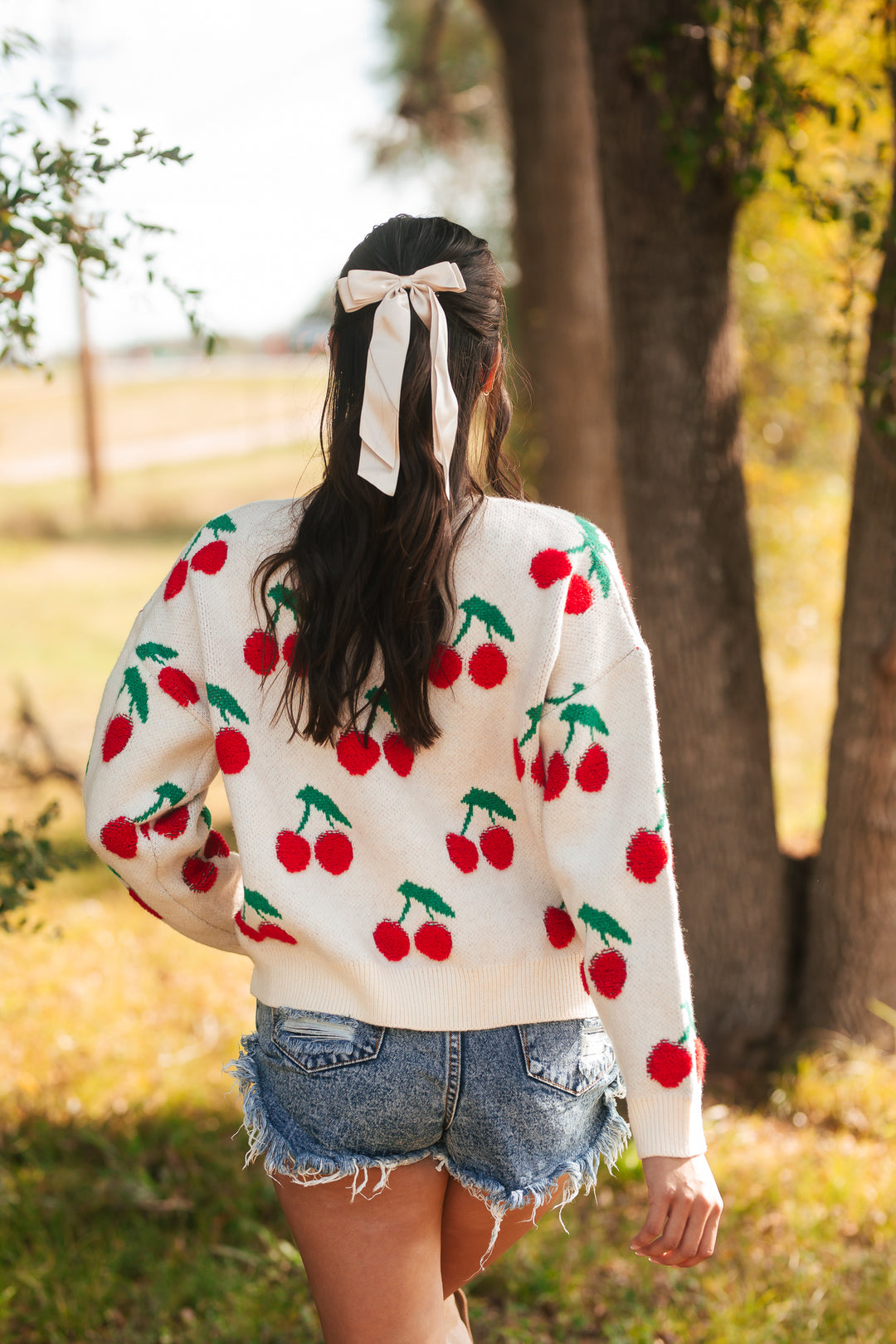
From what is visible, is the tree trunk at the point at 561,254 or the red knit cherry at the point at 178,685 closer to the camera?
the red knit cherry at the point at 178,685

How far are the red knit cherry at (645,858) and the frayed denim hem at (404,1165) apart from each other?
13.5 inches

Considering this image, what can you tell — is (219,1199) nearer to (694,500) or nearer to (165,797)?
Result: (165,797)

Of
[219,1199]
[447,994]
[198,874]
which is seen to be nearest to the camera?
[447,994]

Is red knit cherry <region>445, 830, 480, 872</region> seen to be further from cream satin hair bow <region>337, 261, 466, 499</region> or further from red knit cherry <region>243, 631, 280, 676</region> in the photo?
cream satin hair bow <region>337, 261, 466, 499</region>

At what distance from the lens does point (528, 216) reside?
511cm

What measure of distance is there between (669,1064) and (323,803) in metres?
0.47

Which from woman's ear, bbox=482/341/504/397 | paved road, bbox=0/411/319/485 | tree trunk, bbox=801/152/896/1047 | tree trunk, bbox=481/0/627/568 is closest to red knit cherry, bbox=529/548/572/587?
woman's ear, bbox=482/341/504/397

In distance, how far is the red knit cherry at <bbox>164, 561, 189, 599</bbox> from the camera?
4.40 feet

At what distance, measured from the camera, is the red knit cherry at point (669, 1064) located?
121 centimetres

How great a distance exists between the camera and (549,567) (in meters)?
1.24

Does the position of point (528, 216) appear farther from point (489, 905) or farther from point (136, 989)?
point (489, 905)

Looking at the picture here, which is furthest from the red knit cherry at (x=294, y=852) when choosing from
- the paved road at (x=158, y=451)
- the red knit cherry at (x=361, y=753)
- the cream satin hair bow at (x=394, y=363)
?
the paved road at (x=158, y=451)

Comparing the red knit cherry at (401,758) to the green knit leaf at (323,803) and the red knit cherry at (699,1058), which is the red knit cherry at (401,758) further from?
the red knit cherry at (699,1058)

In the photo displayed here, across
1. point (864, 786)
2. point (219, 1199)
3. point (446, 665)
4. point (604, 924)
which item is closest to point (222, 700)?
point (446, 665)
